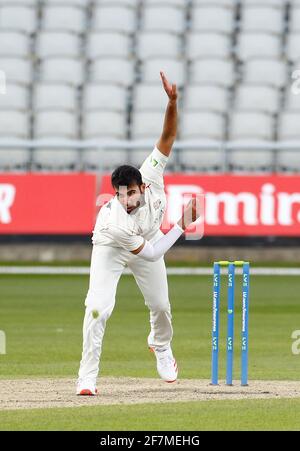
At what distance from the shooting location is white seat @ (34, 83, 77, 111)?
Result: 23016mm

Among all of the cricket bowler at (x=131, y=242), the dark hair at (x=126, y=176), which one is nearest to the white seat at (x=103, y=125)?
the cricket bowler at (x=131, y=242)

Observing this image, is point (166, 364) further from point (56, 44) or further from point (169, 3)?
point (169, 3)

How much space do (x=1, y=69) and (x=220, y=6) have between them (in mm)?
4641

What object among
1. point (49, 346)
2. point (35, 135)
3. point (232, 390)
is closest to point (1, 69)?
point (35, 135)

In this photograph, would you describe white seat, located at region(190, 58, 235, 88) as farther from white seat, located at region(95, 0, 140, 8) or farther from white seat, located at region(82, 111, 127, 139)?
white seat, located at region(95, 0, 140, 8)

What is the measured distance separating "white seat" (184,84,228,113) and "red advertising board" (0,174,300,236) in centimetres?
226

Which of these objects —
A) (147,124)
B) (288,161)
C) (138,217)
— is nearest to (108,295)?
(138,217)

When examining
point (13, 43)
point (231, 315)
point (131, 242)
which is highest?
point (13, 43)

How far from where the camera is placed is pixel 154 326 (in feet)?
31.4

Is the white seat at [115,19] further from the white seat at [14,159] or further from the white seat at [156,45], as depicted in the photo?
the white seat at [14,159]

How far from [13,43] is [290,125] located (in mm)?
5782

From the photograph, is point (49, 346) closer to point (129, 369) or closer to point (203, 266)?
point (129, 369)

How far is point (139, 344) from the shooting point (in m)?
13.1

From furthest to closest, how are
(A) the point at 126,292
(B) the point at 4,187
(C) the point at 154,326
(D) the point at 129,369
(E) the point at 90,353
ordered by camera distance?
(B) the point at 4,187 < (A) the point at 126,292 < (D) the point at 129,369 < (C) the point at 154,326 < (E) the point at 90,353
